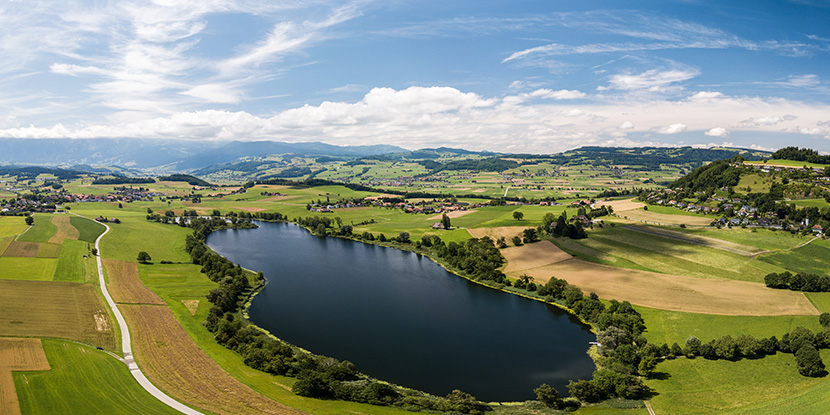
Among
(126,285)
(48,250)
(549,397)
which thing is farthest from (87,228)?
(549,397)

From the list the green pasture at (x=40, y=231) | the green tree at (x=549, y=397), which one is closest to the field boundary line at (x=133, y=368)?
the green tree at (x=549, y=397)

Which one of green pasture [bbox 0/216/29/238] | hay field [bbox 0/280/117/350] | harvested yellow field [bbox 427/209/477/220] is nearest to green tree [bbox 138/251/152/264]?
hay field [bbox 0/280/117/350]

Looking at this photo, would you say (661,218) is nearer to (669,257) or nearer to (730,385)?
(669,257)

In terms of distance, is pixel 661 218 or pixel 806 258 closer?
pixel 806 258

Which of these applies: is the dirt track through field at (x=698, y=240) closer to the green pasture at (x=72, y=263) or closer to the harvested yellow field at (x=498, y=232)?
the harvested yellow field at (x=498, y=232)

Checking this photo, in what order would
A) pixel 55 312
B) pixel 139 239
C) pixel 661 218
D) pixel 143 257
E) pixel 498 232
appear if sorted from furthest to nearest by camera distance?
pixel 661 218, pixel 498 232, pixel 139 239, pixel 143 257, pixel 55 312

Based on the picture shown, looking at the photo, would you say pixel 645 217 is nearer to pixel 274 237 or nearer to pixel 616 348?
pixel 616 348
